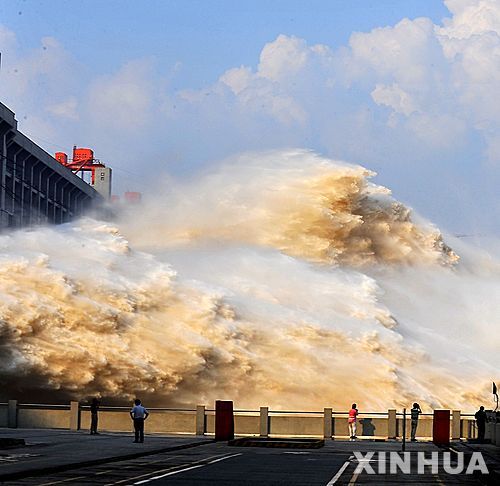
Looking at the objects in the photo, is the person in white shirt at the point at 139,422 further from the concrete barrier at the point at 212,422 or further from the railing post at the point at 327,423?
the railing post at the point at 327,423

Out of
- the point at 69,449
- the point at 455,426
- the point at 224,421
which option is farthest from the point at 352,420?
the point at 69,449

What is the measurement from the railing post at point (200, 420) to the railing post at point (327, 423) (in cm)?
494

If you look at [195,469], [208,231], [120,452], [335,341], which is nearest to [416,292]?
[208,231]

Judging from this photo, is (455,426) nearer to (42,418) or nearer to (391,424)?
(391,424)

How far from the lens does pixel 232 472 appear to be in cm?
2452

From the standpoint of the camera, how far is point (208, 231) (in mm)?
67750

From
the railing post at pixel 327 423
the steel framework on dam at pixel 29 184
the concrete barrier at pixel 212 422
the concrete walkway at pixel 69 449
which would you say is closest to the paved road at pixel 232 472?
the concrete walkway at pixel 69 449

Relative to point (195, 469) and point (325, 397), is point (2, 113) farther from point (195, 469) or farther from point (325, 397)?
point (195, 469)

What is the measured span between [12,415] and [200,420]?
7522mm

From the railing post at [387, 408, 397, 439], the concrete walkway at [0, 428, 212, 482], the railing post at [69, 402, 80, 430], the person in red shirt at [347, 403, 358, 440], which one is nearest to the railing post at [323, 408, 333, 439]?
the person in red shirt at [347, 403, 358, 440]

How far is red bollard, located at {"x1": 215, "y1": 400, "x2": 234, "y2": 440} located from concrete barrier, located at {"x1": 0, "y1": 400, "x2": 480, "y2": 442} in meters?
2.76

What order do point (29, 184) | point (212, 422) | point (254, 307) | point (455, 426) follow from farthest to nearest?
point (29, 184), point (254, 307), point (455, 426), point (212, 422)

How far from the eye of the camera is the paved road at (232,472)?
2166 cm

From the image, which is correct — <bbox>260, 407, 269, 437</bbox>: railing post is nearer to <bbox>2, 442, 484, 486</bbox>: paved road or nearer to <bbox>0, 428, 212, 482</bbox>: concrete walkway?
<bbox>0, 428, 212, 482</bbox>: concrete walkway
